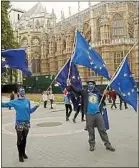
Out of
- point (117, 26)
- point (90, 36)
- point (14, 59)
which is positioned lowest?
point (14, 59)

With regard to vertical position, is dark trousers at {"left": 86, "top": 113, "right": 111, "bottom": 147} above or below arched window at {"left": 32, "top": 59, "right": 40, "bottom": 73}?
below

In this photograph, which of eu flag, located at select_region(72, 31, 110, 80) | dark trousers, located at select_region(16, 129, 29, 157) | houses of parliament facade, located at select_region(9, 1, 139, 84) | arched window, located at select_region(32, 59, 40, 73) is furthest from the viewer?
arched window, located at select_region(32, 59, 40, 73)

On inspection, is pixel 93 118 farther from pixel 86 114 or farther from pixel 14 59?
pixel 14 59

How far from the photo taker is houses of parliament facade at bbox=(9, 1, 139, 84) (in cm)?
4909

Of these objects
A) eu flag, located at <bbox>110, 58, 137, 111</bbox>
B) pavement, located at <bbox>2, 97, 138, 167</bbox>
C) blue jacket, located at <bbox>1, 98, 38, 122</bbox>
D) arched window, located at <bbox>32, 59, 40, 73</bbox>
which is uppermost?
arched window, located at <bbox>32, 59, 40, 73</bbox>

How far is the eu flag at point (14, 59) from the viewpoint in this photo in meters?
7.66

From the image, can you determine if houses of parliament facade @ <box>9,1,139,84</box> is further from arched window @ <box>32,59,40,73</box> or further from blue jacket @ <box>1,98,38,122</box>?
blue jacket @ <box>1,98,38,122</box>

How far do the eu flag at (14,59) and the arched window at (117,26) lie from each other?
145 ft

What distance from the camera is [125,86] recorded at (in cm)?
841

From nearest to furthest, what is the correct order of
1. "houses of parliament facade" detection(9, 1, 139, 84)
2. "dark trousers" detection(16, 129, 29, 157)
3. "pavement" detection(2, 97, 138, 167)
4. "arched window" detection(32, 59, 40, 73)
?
"pavement" detection(2, 97, 138, 167) < "dark trousers" detection(16, 129, 29, 157) < "houses of parliament facade" detection(9, 1, 139, 84) < "arched window" detection(32, 59, 40, 73)

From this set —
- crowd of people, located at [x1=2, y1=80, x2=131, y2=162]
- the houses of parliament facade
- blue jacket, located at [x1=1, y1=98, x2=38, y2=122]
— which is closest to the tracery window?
the houses of parliament facade

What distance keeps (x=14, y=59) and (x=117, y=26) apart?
148 feet

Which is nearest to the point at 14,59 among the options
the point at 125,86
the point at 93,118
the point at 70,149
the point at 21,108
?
the point at 21,108

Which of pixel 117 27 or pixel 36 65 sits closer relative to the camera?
pixel 117 27
